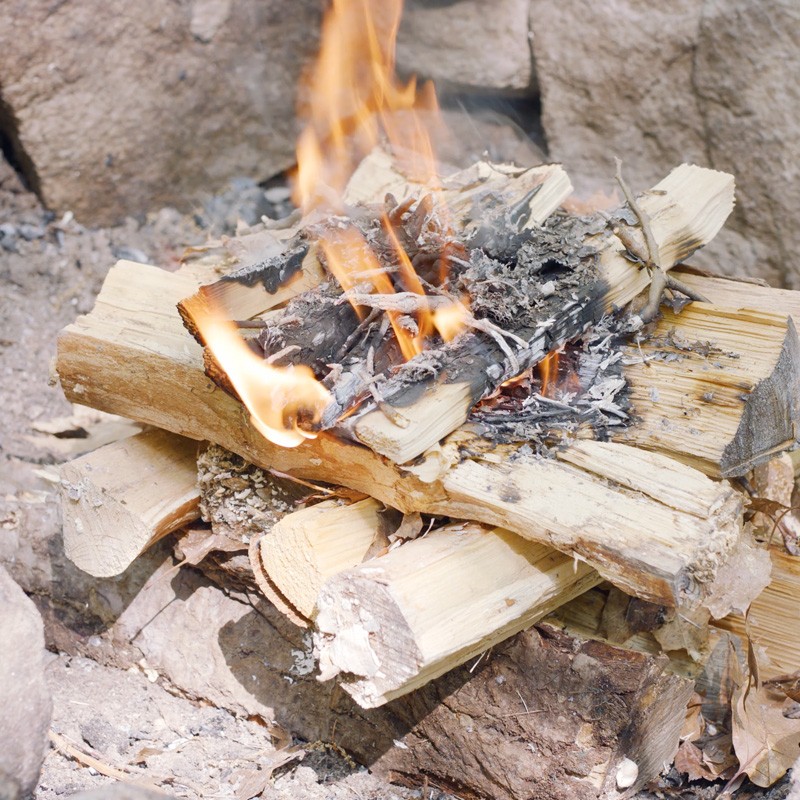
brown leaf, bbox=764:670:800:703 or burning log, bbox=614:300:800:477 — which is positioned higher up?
burning log, bbox=614:300:800:477

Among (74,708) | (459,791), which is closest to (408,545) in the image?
(459,791)

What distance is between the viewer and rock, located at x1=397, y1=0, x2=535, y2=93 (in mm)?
4688

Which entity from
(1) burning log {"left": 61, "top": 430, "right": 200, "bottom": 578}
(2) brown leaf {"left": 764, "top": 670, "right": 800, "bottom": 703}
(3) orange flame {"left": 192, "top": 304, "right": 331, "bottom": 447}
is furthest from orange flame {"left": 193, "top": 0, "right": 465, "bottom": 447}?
(2) brown leaf {"left": 764, "top": 670, "right": 800, "bottom": 703}

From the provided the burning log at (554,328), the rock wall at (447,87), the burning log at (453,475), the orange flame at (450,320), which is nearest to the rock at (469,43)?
the rock wall at (447,87)

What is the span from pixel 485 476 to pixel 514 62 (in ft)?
10.3

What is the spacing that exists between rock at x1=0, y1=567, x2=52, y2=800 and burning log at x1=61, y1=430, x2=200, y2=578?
536 mm

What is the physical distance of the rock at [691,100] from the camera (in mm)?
4023

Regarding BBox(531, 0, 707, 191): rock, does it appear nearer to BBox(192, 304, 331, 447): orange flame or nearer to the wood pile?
the wood pile

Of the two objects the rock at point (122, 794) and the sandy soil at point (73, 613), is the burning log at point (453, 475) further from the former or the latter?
the rock at point (122, 794)

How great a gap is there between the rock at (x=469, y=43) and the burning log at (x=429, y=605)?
3.18m

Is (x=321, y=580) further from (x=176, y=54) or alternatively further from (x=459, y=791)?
(x=176, y=54)

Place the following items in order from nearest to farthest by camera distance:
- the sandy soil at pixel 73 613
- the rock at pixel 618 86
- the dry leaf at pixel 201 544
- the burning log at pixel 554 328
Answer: the burning log at pixel 554 328 → the sandy soil at pixel 73 613 → the dry leaf at pixel 201 544 → the rock at pixel 618 86

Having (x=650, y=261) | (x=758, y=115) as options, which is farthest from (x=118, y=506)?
(x=758, y=115)

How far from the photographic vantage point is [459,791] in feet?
8.20
